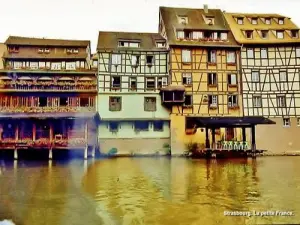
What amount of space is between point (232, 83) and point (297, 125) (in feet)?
5.40

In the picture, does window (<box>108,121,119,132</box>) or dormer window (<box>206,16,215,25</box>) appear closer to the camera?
window (<box>108,121,119,132</box>)

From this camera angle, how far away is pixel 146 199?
2.48 m

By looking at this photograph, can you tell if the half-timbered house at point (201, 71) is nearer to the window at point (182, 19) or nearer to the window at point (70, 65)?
the window at point (182, 19)

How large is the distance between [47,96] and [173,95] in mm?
2631

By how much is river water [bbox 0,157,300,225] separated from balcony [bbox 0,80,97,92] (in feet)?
12.5

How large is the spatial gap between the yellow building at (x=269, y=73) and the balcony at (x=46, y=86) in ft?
10.8

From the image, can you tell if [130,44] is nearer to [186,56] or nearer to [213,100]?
[186,56]

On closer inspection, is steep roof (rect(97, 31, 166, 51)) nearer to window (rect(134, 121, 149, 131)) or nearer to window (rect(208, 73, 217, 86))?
window (rect(208, 73, 217, 86))

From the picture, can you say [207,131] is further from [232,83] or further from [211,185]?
[211,185]

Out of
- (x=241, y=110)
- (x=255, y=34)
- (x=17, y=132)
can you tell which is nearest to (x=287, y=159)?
(x=241, y=110)

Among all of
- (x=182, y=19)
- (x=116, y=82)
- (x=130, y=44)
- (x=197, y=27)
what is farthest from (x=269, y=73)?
(x=116, y=82)

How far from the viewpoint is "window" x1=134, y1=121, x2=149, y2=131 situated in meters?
7.61

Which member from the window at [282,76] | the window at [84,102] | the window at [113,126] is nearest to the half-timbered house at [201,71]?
the window at [282,76]

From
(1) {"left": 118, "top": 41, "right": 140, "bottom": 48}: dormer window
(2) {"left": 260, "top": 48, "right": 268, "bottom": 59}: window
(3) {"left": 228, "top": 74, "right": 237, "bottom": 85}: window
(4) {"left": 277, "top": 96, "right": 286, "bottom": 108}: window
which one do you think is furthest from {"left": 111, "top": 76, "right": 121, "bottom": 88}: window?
(4) {"left": 277, "top": 96, "right": 286, "bottom": 108}: window
